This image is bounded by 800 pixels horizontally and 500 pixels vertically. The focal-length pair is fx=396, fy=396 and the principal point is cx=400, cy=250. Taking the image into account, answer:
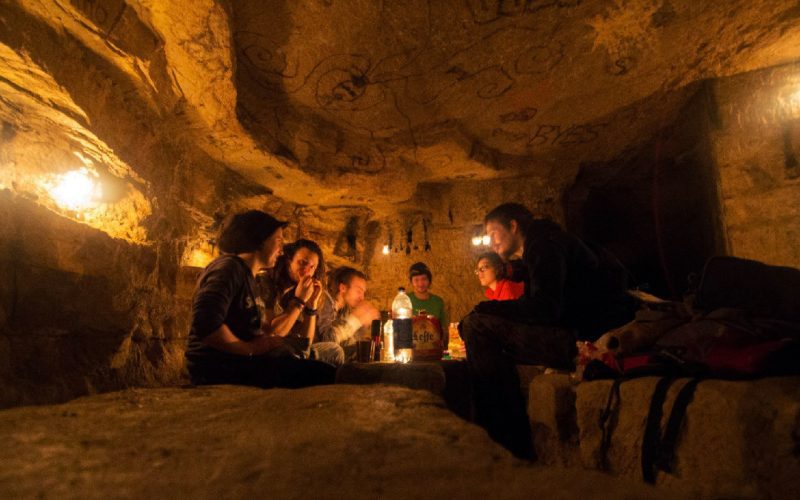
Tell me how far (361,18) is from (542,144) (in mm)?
2782

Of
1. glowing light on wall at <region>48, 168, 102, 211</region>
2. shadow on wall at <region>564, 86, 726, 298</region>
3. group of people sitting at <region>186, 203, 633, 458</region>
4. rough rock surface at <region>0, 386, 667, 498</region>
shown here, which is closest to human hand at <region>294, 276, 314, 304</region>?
group of people sitting at <region>186, 203, 633, 458</region>

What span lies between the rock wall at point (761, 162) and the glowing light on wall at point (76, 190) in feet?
17.6

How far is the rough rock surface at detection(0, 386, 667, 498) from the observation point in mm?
690

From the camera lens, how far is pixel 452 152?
193 inches

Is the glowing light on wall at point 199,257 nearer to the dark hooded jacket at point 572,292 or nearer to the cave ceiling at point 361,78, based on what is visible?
the cave ceiling at point 361,78

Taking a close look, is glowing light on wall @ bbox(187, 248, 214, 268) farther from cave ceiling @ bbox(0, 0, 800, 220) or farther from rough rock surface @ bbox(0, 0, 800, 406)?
cave ceiling @ bbox(0, 0, 800, 220)

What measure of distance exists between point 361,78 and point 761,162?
3.83 meters

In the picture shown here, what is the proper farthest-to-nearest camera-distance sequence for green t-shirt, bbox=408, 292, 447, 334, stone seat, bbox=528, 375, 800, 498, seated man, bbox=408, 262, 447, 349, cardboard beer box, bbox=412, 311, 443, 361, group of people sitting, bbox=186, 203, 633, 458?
green t-shirt, bbox=408, 292, 447, 334, seated man, bbox=408, 262, 447, 349, cardboard beer box, bbox=412, 311, 443, 361, group of people sitting, bbox=186, 203, 633, 458, stone seat, bbox=528, 375, 800, 498

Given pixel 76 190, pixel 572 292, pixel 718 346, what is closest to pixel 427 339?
pixel 572 292

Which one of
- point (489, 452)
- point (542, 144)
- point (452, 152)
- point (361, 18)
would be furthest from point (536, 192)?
point (489, 452)

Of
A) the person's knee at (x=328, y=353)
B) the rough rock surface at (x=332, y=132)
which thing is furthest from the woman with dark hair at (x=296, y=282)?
the rough rock surface at (x=332, y=132)

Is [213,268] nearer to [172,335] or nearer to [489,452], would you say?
[172,335]

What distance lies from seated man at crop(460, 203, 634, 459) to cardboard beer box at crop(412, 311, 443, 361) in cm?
21

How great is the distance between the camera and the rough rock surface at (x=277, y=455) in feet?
2.26
